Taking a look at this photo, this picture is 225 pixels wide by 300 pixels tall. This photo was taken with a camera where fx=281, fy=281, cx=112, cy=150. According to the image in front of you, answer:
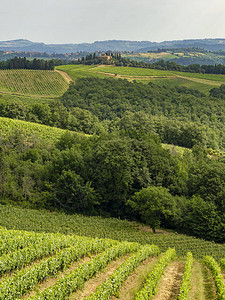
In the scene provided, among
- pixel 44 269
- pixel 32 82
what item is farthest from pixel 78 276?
pixel 32 82

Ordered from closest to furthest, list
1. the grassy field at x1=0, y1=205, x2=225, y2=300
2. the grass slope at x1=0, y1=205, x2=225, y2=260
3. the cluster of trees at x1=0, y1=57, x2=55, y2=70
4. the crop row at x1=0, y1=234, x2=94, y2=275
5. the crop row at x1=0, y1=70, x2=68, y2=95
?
1. the grassy field at x1=0, y1=205, x2=225, y2=300
2. the crop row at x1=0, y1=234, x2=94, y2=275
3. the grass slope at x1=0, y1=205, x2=225, y2=260
4. the crop row at x1=0, y1=70, x2=68, y2=95
5. the cluster of trees at x1=0, y1=57, x2=55, y2=70

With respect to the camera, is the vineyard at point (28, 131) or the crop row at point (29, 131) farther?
the crop row at point (29, 131)

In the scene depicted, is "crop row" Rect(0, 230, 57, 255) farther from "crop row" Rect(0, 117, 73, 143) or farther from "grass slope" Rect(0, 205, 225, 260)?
"crop row" Rect(0, 117, 73, 143)

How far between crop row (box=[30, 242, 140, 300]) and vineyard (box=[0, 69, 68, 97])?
14164cm

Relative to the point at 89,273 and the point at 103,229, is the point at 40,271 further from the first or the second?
the point at 103,229

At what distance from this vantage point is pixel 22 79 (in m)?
168

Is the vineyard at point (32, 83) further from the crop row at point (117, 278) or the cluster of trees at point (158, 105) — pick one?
the crop row at point (117, 278)

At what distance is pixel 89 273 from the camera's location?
2225 cm

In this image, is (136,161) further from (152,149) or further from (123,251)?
(123,251)

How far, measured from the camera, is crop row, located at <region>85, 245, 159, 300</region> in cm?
1888

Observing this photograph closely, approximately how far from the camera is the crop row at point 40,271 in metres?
17.6

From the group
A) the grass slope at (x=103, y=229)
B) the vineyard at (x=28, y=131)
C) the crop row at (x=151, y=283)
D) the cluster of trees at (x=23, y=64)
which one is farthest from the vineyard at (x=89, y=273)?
the cluster of trees at (x=23, y=64)

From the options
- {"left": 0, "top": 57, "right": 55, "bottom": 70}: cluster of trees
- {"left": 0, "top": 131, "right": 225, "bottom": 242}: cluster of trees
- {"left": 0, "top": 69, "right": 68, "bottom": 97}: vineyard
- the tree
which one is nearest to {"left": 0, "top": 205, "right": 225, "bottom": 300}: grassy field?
the tree

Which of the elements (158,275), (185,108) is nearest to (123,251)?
(158,275)
